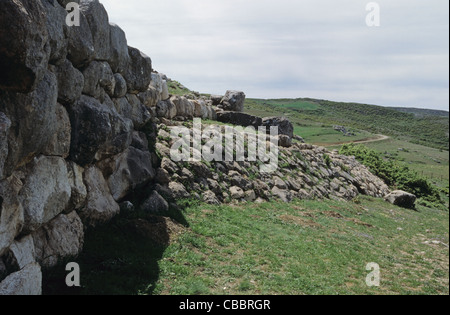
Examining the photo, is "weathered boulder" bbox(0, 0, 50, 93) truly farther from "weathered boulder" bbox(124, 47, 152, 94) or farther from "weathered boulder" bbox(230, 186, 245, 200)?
"weathered boulder" bbox(230, 186, 245, 200)

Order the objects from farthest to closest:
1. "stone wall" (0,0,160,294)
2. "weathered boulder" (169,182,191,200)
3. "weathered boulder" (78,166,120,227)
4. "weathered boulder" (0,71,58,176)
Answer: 1. "weathered boulder" (169,182,191,200)
2. "weathered boulder" (78,166,120,227)
3. "weathered boulder" (0,71,58,176)
4. "stone wall" (0,0,160,294)

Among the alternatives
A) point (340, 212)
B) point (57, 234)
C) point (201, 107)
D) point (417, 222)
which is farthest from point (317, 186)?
point (57, 234)

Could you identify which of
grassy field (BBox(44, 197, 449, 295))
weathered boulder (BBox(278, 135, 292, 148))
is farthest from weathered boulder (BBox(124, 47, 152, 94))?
weathered boulder (BBox(278, 135, 292, 148))

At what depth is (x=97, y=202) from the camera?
13.9m

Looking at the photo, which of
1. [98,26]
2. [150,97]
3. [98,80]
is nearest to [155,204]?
[98,80]

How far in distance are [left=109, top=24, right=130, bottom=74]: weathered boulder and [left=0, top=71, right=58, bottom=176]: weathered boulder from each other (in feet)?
22.1

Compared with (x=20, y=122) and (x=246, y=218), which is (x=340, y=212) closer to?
(x=246, y=218)

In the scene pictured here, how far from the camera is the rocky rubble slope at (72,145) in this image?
821cm

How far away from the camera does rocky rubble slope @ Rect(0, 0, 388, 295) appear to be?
26.9 ft

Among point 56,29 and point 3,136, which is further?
point 56,29

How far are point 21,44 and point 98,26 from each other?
6.55m

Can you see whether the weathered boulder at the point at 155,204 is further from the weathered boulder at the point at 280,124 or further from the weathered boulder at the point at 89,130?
the weathered boulder at the point at 280,124

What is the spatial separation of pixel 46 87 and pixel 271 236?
12518 millimetres

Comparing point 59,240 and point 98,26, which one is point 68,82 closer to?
point 98,26
